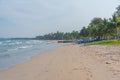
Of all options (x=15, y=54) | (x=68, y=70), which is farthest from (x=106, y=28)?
(x=68, y=70)

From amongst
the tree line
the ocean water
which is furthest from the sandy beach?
the tree line

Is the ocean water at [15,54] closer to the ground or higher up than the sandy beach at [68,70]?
closer to the ground

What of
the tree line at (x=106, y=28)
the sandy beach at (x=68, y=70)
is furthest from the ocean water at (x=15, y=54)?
the tree line at (x=106, y=28)

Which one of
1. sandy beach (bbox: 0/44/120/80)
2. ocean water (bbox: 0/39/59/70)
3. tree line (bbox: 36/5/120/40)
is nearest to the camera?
sandy beach (bbox: 0/44/120/80)

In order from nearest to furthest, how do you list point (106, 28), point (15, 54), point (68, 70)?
point (68, 70) → point (15, 54) → point (106, 28)

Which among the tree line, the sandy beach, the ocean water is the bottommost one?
the ocean water

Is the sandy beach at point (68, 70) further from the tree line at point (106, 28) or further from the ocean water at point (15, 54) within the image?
the tree line at point (106, 28)

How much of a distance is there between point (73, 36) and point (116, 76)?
16013cm

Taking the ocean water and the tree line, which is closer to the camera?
the ocean water

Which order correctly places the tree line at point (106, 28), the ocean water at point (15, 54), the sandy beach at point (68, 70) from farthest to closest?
the tree line at point (106, 28) < the ocean water at point (15, 54) < the sandy beach at point (68, 70)

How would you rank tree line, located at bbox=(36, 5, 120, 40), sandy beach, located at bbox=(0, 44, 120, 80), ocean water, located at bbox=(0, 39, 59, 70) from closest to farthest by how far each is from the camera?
sandy beach, located at bbox=(0, 44, 120, 80) < ocean water, located at bbox=(0, 39, 59, 70) < tree line, located at bbox=(36, 5, 120, 40)

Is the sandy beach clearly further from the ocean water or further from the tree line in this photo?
the tree line

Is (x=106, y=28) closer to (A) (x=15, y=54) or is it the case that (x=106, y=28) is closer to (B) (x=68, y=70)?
(A) (x=15, y=54)

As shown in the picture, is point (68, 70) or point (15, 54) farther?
point (15, 54)
